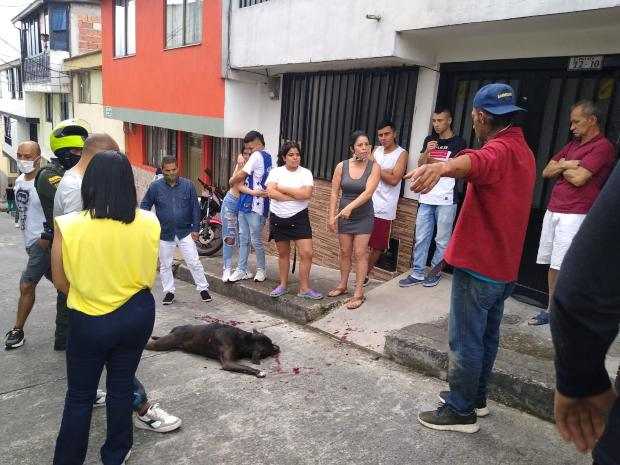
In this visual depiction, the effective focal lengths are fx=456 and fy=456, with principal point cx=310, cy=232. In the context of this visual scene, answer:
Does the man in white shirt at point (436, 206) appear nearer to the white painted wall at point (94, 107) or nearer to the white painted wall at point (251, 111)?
the white painted wall at point (251, 111)

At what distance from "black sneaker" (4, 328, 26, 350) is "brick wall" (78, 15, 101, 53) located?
20.2 meters

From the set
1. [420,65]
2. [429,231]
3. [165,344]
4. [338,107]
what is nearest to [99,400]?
[165,344]

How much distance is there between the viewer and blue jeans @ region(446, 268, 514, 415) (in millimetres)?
2633

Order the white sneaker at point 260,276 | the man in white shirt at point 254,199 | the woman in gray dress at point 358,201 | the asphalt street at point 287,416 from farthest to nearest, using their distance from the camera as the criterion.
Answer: the white sneaker at point 260,276 < the man in white shirt at point 254,199 < the woman in gray dress at point 358,201 < the asphalt street at point 287,416

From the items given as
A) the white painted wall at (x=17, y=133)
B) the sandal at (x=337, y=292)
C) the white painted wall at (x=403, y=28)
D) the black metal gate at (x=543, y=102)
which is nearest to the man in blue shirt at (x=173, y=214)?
the sandal at (x=337, y=292)

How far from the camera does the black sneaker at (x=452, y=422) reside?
279cm

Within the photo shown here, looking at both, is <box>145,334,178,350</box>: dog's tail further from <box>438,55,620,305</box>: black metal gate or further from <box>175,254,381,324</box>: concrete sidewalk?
<box>438,55,620,305</box>: black metal gate

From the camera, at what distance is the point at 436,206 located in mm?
4965

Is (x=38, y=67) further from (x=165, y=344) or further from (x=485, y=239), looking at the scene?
(x=485, y=239)

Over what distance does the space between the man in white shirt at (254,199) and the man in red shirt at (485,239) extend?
3210 mm

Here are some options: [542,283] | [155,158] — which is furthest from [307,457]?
[155,158]

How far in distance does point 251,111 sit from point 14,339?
5399 millimetres

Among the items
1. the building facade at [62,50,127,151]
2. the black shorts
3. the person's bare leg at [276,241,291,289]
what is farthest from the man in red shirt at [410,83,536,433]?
the building facade at [62,50,127,151]

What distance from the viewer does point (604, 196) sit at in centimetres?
107
